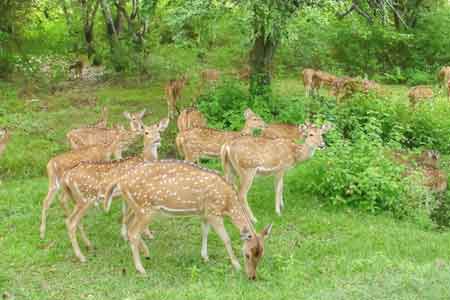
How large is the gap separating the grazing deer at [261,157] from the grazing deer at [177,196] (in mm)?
1752

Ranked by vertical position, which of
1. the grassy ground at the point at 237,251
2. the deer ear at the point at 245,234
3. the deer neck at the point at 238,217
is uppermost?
the deer neck at the point at 238,217

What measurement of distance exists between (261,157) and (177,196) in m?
2.45

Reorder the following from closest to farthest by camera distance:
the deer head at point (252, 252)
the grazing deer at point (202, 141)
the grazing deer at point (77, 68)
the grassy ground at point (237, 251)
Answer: the grassy ground at point (237, 251), the deer head at point (252, 252), the grazing deer at point (202, 141), the grazing deer at point (77, 68)

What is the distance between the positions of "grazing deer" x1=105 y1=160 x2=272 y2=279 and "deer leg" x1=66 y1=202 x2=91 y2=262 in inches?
22.2

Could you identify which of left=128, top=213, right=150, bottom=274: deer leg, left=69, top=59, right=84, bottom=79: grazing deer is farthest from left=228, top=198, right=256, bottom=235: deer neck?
left=69, top=59, right=84, bottom=79: grazing deer

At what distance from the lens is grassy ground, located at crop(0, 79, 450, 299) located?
7246 millimetres

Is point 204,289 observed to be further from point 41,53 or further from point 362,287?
point 41,53

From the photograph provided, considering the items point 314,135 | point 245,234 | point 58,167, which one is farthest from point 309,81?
point 245,234

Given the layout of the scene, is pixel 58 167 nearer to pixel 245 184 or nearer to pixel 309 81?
pixel 245 184

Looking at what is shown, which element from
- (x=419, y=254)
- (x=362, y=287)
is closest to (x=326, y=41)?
(x=419, y=254)

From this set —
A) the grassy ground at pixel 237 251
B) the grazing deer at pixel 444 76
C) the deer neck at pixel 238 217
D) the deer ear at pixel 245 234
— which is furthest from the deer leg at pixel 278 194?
the grazing deer at pixel 444 76

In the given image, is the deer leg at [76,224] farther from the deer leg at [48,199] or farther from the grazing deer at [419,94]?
the grazing deer at [419,94]

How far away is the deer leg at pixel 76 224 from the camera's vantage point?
27.9 ft

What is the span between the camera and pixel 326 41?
23.5 metres
